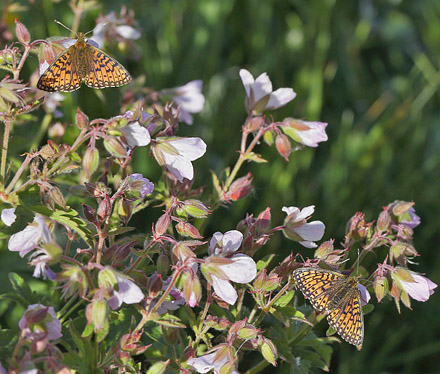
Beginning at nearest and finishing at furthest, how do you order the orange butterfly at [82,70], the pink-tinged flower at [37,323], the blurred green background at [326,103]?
1. the pink-tinged flower at [37,323]
2. the orange butterfly at [82,70]
3. the blurred green background at [326,103]

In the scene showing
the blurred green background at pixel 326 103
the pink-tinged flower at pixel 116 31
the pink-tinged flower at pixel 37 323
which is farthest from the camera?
the blurred green background at pixel 326 103

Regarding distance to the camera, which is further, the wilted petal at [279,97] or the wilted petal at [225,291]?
the wilted petal at [279,97]

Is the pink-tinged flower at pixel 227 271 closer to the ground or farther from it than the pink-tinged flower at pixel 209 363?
farther from it

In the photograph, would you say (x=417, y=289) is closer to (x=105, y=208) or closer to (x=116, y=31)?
(x=105, y=208)

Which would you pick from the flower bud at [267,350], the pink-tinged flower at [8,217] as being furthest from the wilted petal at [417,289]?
the pink-tinged flower at [8,217]

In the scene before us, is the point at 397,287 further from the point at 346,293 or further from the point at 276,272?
the point at 276,272

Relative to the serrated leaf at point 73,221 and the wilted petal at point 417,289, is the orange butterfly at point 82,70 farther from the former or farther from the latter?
the wilted petal at point 417,289

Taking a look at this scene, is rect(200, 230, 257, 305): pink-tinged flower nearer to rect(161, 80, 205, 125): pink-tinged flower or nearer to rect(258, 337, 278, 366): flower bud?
rect(258, 337, 278, 366): flower bud
